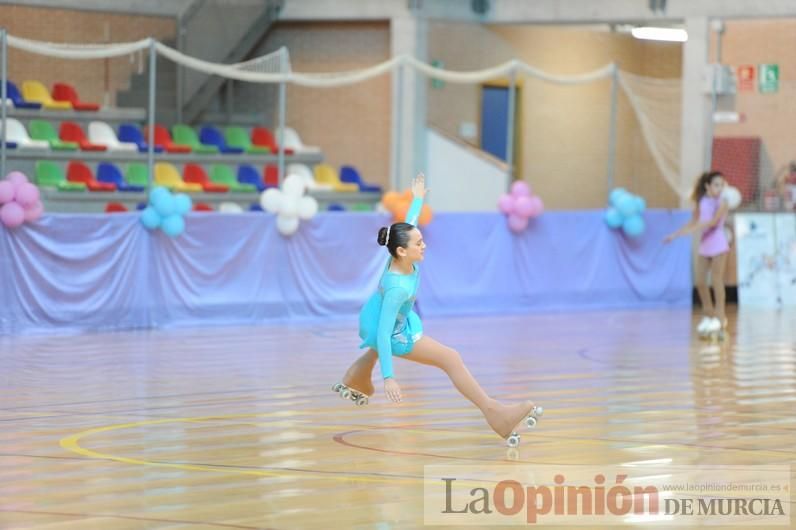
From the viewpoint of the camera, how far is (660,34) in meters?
26.7

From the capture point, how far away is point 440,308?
59.5 feet

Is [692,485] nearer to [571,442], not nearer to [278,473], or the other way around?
[571,442]

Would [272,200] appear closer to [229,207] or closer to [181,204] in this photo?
[181,204]

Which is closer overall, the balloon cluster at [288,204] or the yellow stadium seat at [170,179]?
the balloon cluster at [288,204]

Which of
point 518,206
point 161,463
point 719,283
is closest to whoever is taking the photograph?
point 161,463

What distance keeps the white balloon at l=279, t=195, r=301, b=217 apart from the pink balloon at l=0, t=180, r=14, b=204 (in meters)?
3.36

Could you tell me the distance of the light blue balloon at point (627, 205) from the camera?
19.6 metres

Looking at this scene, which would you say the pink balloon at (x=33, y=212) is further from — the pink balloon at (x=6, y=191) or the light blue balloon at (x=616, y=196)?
the light blue balloon at (x=616, y=196)

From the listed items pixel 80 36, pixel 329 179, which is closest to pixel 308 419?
pixel 329 179

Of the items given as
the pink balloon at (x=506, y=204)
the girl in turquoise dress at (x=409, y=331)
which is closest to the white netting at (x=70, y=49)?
the pink balloon at (x=506, y=204)

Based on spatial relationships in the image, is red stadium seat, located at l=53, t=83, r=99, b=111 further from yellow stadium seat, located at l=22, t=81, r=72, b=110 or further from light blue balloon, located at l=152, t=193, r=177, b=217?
light blue balloon, located at l=152, t=193, r=177, b=217

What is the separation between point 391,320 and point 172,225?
7.73 m

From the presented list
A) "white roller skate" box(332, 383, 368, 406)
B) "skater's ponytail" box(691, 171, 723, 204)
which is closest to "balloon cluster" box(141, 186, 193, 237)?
"skater's ponytail" box(691, 171, 723, 204)

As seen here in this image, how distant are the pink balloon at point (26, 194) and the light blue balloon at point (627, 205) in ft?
27.8
